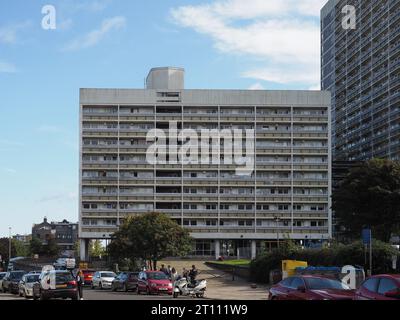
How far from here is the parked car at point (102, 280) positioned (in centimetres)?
5019

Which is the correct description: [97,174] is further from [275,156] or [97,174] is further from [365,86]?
[365,86]

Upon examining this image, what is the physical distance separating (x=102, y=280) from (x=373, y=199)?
41.2 meters

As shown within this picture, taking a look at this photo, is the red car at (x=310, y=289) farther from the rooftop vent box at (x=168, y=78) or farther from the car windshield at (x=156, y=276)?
the rooftop vent box at (x=168, y=78)

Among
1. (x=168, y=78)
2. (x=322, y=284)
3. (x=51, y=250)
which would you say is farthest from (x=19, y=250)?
(x=322, y=284)

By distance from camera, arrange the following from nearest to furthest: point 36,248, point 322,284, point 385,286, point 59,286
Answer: point 385,286
point 322,284
point 59,286
point 36,248

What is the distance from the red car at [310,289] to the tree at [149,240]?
5848 cm

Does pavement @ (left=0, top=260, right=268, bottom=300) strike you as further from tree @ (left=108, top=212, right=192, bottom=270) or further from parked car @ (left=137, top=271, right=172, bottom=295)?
tree @ (left=108, top=212, right=192, bottom=270)

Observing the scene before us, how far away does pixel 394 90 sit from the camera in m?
125

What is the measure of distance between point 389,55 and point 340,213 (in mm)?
51733

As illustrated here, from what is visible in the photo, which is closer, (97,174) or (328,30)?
(97,174)

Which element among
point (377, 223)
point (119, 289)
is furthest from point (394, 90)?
point (119, 289)

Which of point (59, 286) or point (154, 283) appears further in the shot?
point (154, 283)

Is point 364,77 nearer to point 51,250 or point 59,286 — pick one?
point 51,250

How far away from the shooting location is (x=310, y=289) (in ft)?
68.3
